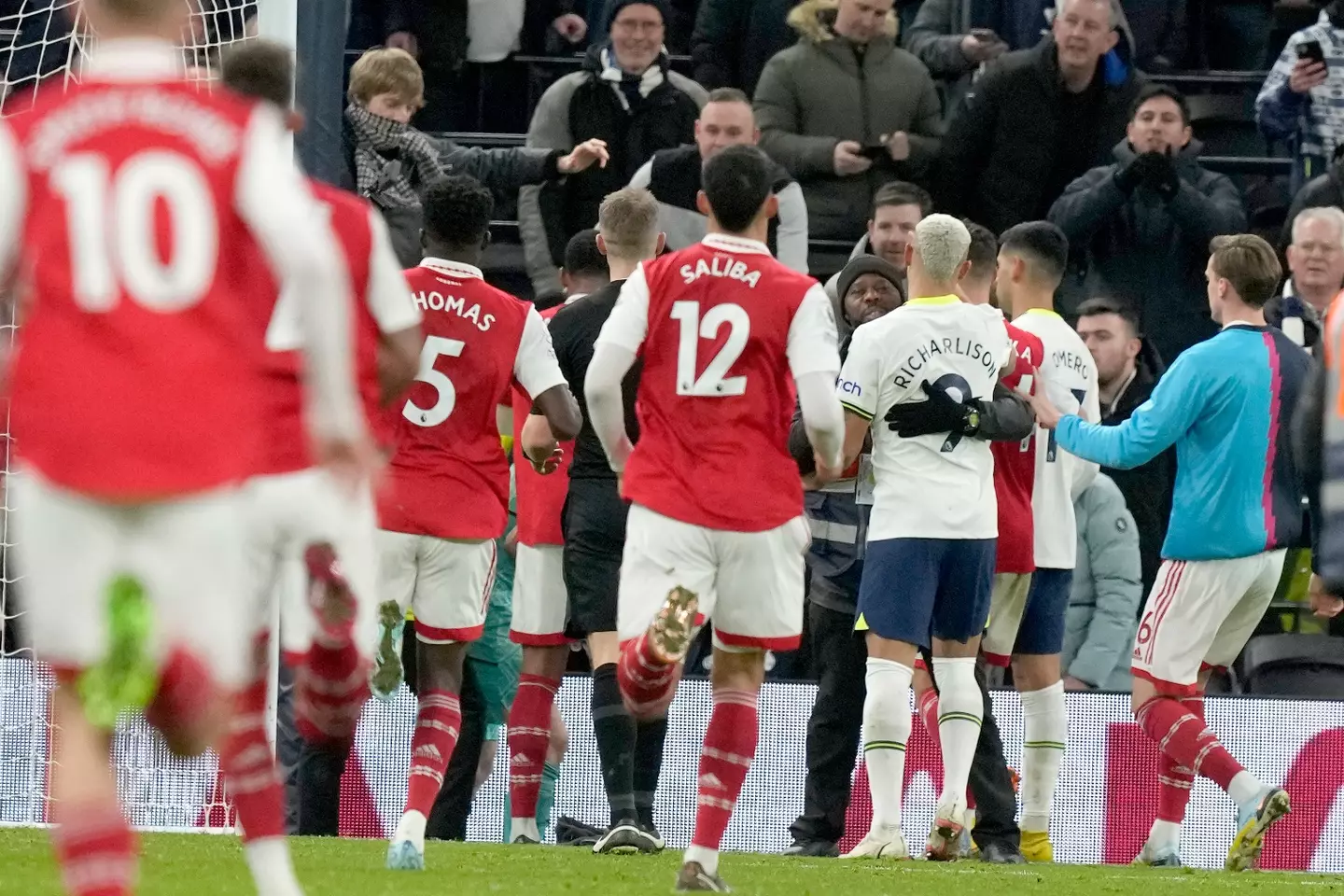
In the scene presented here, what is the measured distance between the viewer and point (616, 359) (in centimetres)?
673

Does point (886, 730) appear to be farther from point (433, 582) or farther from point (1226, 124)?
point (1226, 124)

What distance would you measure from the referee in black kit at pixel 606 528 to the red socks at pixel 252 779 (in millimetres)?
3013

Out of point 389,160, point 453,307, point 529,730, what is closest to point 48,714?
point 529,730

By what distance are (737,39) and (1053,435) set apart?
4.86 metres

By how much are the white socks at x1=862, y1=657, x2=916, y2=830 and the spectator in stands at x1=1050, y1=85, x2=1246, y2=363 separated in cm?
381

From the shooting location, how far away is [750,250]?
269 inches

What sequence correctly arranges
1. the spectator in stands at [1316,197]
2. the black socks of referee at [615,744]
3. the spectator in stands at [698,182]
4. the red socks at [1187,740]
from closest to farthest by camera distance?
the black socks of referee at [615,744] → the red socks at [1187,740] → the spectator in stands at [698,182] → the spectator in stands at [1316,197]

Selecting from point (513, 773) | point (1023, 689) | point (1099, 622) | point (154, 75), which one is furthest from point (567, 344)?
point (154, 75)

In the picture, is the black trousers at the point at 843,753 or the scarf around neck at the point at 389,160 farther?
the scarf around neck at the point at 389,160

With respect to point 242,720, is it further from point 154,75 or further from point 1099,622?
point 1099,622

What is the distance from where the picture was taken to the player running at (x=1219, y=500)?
8.45m

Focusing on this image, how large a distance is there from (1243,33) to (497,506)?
26.7ft

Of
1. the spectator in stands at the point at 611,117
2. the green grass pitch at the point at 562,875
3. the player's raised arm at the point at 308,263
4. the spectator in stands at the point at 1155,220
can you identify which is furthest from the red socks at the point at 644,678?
the spectator in stands at the point at 1155,220

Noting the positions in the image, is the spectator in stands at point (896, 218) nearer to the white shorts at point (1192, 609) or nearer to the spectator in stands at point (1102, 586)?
the spectator in stands at point (1102, 586)
